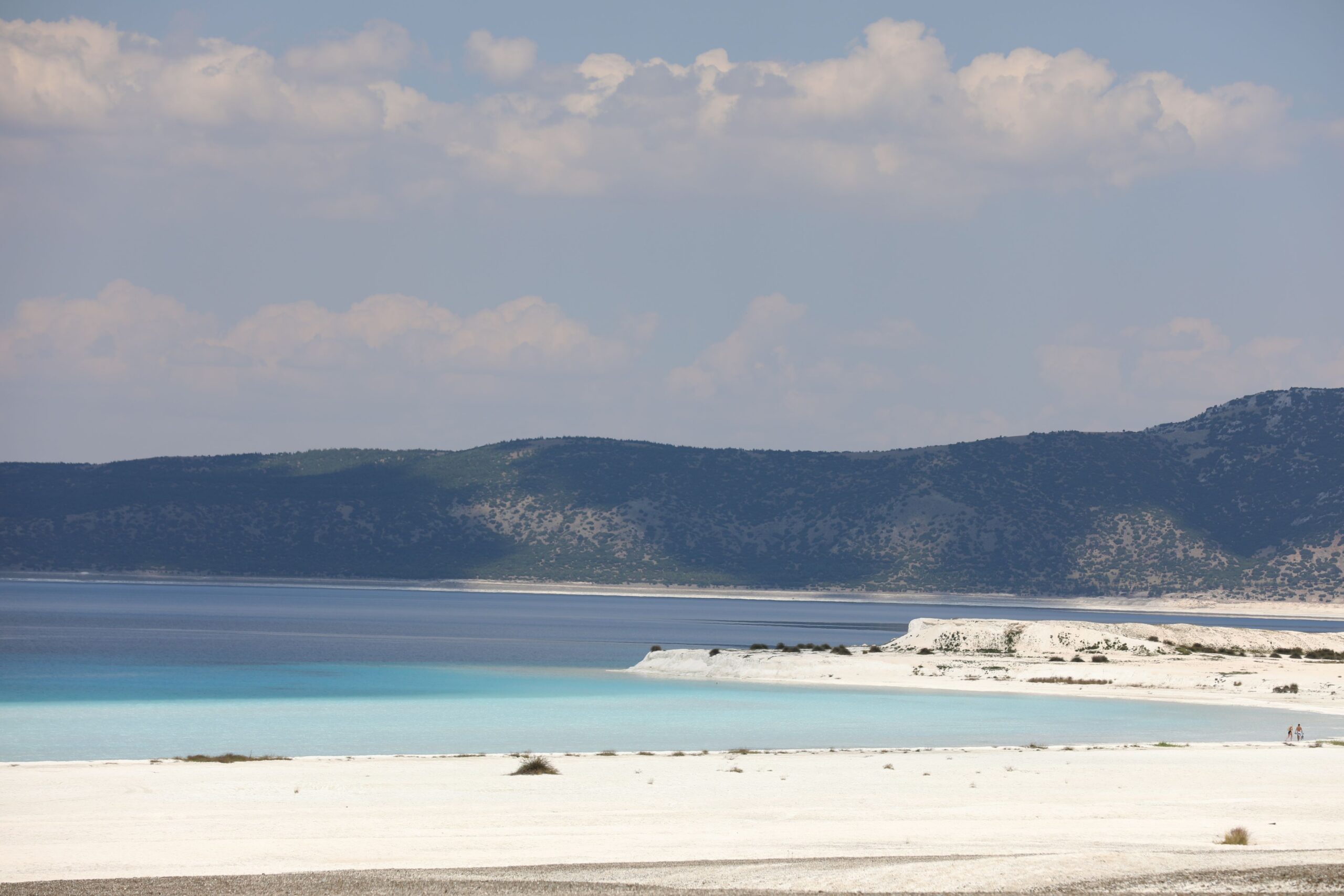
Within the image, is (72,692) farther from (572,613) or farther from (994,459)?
(994,459)

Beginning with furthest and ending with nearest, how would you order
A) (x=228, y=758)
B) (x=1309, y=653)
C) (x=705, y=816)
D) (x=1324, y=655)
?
(x=1309, y=653) < (x=1324, y=655) < (x=228, y=758) < (x=705, y=816)

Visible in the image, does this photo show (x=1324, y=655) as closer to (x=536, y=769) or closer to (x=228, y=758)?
(x=536, y=769)

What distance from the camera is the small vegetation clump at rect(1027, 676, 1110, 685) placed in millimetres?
59719

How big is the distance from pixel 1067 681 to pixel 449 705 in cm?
2530

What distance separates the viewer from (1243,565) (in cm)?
17112

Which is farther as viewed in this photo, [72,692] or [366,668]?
[366,668]

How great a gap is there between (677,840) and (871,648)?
184 ft

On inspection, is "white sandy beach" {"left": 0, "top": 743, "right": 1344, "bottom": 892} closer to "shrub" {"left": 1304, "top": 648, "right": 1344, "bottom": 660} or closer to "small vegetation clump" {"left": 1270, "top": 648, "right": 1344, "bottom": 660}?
"shrub" {"left": 1304, "top": 648, "right": 1344, "bottom": 660}

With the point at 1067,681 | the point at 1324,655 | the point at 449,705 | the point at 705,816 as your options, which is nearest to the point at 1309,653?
the point at 1324,655

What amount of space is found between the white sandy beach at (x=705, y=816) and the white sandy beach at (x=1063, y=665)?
23628mm

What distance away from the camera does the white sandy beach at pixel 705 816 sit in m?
17.6

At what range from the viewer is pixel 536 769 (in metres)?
29.0

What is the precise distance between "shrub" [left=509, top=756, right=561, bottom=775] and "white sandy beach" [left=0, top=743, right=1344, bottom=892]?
0.38 metres

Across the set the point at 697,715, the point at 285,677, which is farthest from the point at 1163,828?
the point at 285,677
